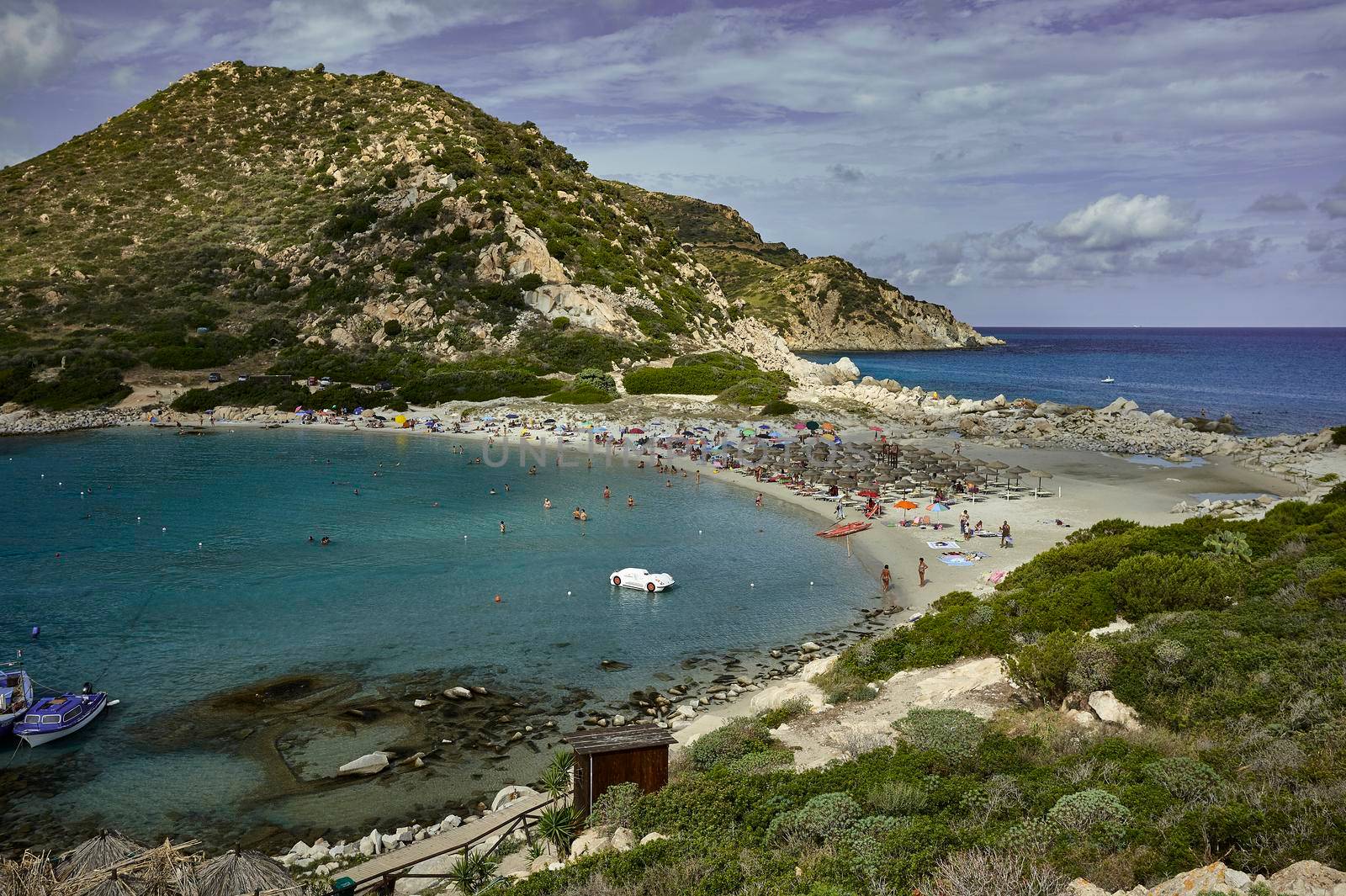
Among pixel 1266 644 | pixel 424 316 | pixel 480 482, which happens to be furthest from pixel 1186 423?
pixel 424 316

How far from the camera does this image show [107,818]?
15.8 meters

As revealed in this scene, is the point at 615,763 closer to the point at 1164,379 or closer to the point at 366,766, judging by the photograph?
the point at 366,766

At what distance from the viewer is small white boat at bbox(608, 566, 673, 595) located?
1179 inches

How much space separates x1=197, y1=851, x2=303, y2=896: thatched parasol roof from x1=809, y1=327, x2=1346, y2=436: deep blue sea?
80.4m

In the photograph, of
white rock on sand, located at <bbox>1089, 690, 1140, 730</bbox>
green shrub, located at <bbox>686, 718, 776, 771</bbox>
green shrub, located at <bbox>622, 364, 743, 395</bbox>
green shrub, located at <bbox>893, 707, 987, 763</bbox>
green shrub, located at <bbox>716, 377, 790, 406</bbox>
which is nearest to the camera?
green shrub, located at <bbox>893, 707, 987, 763</bbox>

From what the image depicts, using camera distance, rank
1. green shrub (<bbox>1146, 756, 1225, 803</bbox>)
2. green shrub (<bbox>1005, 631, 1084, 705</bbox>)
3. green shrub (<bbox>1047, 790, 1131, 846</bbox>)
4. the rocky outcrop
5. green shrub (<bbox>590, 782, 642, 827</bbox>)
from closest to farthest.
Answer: the rocky outcrop → green shrub (<bbox>1047, 790, 1131, 846</bbox>) → green shrub (<bbox>1146, 756, 1225, 803</bbox>) → green shrub (<bbox>590, 782, 642, 827</bbox>) → green shrub (<bbox>1005, 631, 1084, 705</bbox>)

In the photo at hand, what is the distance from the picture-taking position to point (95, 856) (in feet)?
35.9

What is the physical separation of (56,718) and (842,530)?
97.6 feet

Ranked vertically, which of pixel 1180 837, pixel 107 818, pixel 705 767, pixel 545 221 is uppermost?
pixel 545 221

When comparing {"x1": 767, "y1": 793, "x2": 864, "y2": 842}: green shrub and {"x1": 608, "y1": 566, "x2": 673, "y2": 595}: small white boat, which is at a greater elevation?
{"x1": 767, "y1": 793, "x2": 864, "y2": 842}: green shrub

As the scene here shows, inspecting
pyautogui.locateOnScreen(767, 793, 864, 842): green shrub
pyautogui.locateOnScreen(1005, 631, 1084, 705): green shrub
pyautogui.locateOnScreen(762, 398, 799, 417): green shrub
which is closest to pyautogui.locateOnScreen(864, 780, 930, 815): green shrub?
pyautogui.locateOnScreen(767, 793, 864, 842): green shrub

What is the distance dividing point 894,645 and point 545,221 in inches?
3437

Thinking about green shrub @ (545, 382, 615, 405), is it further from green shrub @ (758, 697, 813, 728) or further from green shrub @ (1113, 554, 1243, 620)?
green shrub @ (758, 697, 813, 728)

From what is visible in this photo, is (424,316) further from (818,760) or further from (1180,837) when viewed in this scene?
(1180,837)
